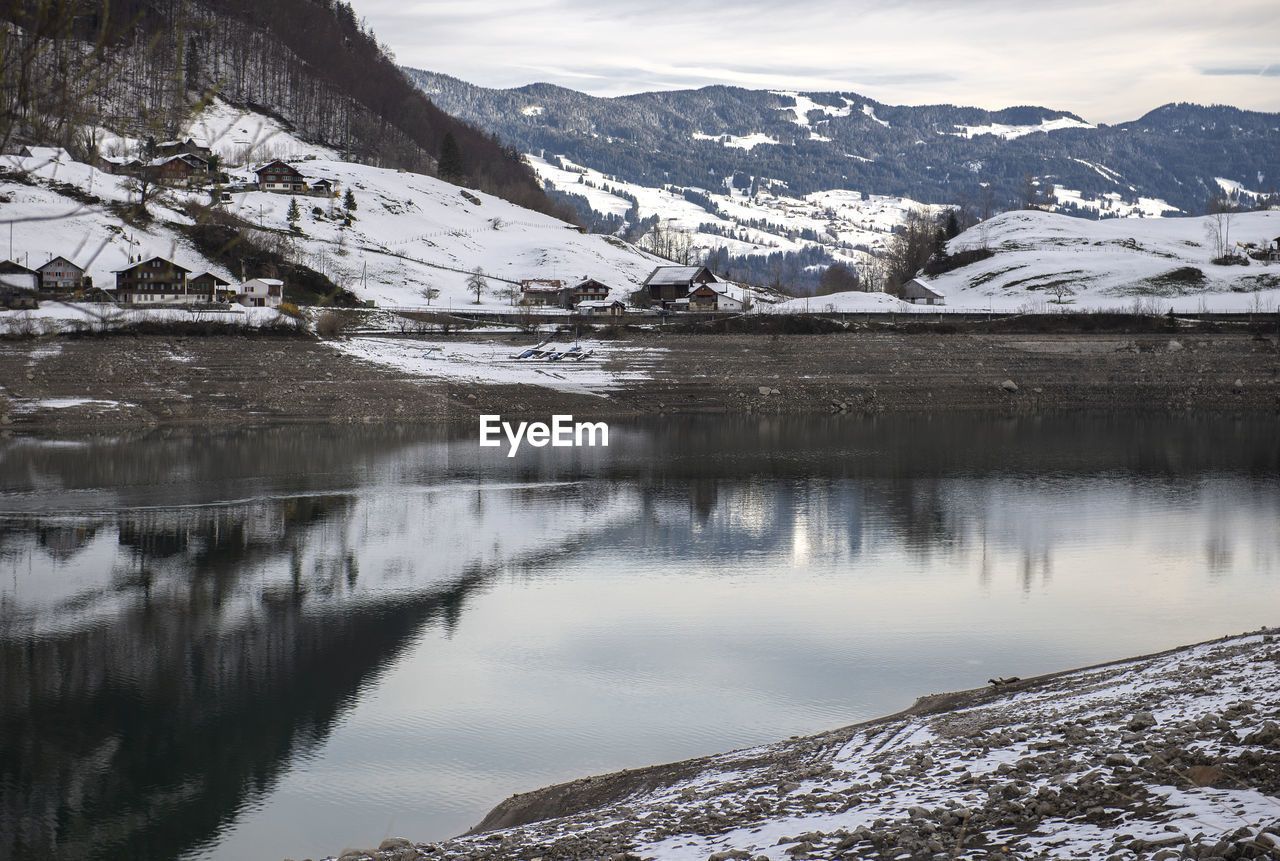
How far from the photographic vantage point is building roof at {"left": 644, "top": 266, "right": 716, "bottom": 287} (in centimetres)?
11862

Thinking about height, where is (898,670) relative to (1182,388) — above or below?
below

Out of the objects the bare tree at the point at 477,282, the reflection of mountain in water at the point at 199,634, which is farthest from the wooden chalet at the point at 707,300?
the reflection of mountain in water at the point at 199,634

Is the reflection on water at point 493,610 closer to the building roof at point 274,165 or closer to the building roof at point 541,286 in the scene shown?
the building roof at point 541,286

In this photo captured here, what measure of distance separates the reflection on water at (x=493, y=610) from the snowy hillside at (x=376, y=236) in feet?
193

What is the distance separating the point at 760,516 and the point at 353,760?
2127cm

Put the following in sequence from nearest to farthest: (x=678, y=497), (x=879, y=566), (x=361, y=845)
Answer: (x=361, y=845) < (x=879, y=566) < (x=678, y=497)

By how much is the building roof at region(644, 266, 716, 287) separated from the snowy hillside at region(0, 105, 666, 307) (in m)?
5.20

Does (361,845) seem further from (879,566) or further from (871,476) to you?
(871,476)

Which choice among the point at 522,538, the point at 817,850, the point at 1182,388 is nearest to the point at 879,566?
the point at 522,538

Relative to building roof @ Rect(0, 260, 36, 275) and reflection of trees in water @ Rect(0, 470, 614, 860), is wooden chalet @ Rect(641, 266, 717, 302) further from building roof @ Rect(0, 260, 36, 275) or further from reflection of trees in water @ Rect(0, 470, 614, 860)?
reflection of trees in water @ Rect(0, 470, 614, 860)

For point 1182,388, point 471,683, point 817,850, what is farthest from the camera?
point 1182,388

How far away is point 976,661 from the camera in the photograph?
20156mm

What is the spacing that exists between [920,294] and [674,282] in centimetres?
2708

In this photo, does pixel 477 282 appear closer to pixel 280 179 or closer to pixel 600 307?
pixel 600 307
